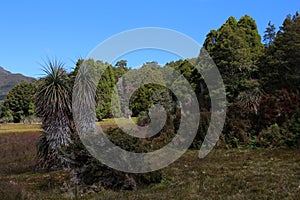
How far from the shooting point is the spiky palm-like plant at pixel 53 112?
1214cm

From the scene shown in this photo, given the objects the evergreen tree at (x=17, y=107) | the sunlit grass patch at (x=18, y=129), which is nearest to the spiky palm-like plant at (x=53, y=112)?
the sunlit grass patch at (x=18, y=129)

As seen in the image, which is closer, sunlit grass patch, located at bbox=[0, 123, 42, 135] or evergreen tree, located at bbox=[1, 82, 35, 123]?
sunlit grass patch, located at bbox=[0, 123, 42, 135]

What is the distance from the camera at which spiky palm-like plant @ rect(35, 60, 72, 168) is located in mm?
12141

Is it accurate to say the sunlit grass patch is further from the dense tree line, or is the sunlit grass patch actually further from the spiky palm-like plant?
the spiky palm-like plant

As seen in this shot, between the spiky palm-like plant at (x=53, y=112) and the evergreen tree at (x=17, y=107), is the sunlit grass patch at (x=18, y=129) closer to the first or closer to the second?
the evergreen tree at (x=17, y=107)

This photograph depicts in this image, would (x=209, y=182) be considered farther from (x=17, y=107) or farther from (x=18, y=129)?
(x=17, y=107)

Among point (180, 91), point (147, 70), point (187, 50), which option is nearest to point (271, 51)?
point (180, 91)

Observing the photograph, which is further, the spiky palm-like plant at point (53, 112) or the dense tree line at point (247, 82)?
the dense tree line at point (247, 82)

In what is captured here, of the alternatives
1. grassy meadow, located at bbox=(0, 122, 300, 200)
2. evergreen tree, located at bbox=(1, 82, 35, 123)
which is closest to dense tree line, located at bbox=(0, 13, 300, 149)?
grassy meadow, located at bbox=(0, 122, 300, 200)

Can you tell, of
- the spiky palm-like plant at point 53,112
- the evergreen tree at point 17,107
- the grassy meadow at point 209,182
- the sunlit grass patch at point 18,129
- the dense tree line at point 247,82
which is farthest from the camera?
the evergreen tree at point 17,107

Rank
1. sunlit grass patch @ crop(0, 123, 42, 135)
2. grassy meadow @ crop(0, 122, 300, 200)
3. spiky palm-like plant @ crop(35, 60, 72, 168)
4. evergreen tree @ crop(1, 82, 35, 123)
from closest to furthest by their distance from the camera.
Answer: grassy meadow @ crop(0, 122, 300, 200), spiky palm-like plant @ crop(35, 60, 72, 168), sunlit grass patch @ crop(0, 123, 42, 135), evergreen tree @ crop(1, 82, 35, 123)

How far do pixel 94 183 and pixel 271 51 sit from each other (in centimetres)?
2802

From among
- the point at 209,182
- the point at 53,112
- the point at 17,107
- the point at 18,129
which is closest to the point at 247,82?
the point at 53,112

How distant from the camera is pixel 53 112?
12.2 meters
